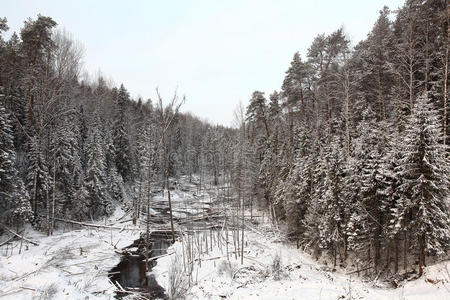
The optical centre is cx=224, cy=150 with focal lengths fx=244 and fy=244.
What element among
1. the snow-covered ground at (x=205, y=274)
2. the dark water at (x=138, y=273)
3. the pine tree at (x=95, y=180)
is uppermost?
the pine tree at (x=95, y=180)

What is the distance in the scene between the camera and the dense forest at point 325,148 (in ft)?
45.0

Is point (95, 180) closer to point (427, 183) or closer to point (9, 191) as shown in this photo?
point (9, 191)

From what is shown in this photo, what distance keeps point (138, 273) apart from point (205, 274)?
497cm

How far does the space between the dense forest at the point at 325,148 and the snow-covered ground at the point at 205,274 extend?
6.13ft

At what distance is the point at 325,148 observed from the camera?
851 inches

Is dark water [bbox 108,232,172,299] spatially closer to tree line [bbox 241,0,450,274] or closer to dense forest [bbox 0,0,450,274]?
dense forest [bbox 0,0,450,274]

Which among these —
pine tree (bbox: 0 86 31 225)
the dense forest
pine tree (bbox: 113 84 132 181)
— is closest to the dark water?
the dense forest

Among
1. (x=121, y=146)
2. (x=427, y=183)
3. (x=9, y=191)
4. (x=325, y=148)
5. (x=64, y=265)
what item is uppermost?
(x=121, y=146)

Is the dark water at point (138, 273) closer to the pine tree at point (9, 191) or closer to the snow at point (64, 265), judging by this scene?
the snow at point (64, 265)

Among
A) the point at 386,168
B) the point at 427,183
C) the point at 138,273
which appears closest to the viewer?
the point at 427,183

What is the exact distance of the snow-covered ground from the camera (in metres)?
11.4

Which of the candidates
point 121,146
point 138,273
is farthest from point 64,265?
point 121,146

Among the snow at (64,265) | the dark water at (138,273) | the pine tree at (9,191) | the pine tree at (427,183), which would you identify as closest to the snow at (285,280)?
the dark water at (138,273)

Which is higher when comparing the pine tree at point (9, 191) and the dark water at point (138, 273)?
the pine tree at point (9, 191)
